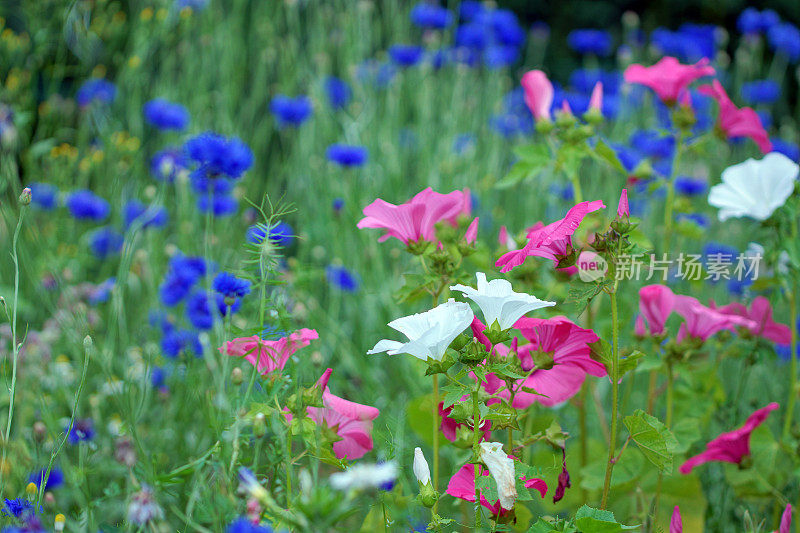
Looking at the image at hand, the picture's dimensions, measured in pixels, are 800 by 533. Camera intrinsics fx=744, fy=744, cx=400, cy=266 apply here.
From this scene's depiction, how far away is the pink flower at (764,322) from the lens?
3.28 ft

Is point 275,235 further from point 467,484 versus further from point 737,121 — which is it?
point 737,121

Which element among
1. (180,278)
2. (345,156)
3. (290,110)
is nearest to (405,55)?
(290,110)

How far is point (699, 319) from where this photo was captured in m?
0.88

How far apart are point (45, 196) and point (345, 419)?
148 centimetres

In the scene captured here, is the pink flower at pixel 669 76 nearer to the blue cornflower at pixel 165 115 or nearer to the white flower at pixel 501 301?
the white flower at pixel 501 301

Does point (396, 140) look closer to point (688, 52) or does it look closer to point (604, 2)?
point (688, 52)

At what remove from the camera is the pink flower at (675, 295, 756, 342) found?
0.84m

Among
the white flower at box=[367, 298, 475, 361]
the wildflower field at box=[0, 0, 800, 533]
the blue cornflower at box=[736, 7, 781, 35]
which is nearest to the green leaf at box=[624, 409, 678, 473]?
the wildflower field at box=[0, 0, 800, 533]

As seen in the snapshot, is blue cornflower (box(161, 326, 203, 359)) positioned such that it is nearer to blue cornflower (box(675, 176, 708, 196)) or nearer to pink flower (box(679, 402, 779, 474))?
pink flower (box(679, 402, 779, 474))

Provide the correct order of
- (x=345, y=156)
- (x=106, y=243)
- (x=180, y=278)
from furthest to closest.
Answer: (x=106, y=243), (x=345, y=156), (x=180, y=278)

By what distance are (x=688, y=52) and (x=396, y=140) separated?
1.13m

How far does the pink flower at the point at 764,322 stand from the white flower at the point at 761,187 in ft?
0.46

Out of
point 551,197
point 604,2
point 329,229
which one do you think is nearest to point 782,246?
point 551,197

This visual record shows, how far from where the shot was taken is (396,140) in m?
2.34
